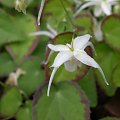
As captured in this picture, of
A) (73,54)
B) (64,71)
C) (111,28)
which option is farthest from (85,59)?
(111,28)

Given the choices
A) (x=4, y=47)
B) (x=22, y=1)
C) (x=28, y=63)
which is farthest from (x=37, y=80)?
(x=22, y=1)

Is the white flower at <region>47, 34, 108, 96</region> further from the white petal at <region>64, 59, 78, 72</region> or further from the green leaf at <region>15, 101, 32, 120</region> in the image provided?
the green leaf at <region>15, 101, 32, 120</region>

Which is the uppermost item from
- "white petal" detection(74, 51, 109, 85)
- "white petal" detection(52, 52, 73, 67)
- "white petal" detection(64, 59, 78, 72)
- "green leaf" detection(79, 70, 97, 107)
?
"white petal" detection(52, 52, 73, 67)

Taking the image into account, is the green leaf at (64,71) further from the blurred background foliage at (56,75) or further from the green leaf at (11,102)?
the green leaf at (11,102)

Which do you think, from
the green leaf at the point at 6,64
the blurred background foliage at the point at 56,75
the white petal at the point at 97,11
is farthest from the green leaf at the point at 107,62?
the green leaf at the point at 6,64

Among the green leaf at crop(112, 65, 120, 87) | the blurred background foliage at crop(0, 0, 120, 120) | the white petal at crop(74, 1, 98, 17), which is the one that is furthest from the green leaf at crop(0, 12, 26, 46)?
the green leaf at crop(112, 65, 120, 87)

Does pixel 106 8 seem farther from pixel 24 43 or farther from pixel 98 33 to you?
pixel 24 43
